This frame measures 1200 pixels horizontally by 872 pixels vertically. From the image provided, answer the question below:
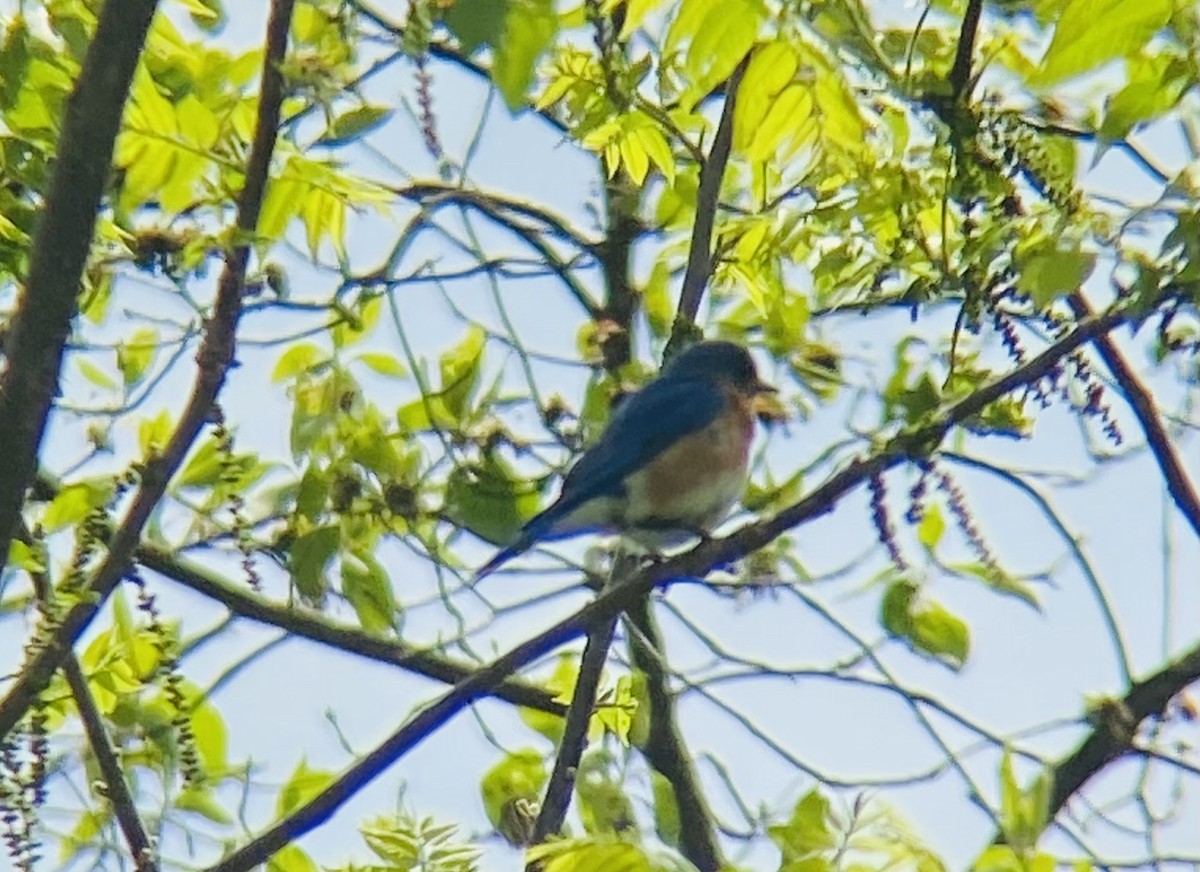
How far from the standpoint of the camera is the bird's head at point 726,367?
4.82m

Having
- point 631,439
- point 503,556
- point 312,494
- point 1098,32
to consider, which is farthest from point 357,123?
point 631,439

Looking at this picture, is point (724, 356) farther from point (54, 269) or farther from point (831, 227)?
point (54, 269)

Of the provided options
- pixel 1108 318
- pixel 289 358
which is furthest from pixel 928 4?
pixel 289 358

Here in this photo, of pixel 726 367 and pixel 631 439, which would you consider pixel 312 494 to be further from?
pixel 726 367

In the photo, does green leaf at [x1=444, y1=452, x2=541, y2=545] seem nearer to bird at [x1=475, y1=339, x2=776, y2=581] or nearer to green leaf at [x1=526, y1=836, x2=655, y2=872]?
bird at [x1=475, y1=339, x2=776, y2=581]

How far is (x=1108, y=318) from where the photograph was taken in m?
2.19

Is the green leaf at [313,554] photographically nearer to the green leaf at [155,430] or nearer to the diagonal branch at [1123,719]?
the green leaf at [155,430]

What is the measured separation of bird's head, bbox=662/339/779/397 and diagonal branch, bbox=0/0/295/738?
2274 millimetres

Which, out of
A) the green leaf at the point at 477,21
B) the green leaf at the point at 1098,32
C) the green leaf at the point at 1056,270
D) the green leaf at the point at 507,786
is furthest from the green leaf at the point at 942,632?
the green leaf at the point at 477,21

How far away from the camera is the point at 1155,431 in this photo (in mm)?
3512

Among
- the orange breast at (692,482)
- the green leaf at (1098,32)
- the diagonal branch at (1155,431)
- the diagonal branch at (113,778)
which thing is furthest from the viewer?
the orange breast at (692,482)

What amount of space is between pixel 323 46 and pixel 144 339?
861 millimetres

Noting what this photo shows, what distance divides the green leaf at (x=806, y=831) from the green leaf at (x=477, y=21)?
101cm

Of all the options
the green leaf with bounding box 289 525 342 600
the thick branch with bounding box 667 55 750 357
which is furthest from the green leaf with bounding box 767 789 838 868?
the green leaf with bounding box 289 525 342 600
